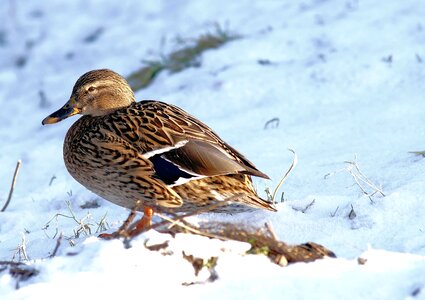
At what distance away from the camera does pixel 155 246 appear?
3715 mm

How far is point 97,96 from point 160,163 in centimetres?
97

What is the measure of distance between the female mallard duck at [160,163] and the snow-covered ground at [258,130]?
0.17m

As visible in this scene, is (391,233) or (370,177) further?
(370,177)

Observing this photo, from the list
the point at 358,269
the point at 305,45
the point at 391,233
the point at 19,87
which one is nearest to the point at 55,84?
the point at 19,87

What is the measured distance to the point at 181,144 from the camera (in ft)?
16.7

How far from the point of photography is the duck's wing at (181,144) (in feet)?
16.3

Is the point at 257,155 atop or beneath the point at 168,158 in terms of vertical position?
beneath

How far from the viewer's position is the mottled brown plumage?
498cm

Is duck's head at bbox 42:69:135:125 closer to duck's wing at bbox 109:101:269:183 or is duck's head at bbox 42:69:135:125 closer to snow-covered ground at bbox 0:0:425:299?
duck's wing at bbox 109:101:269:183

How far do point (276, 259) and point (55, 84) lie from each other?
6.47 m

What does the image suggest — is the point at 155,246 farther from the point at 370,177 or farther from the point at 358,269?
the point at 370,177

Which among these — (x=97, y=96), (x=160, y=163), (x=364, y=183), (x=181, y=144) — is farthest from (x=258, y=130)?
(x=160, y=163)

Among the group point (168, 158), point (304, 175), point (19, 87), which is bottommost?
point (19, 87)

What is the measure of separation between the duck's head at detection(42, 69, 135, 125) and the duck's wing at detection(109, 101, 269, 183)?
1.55ft
